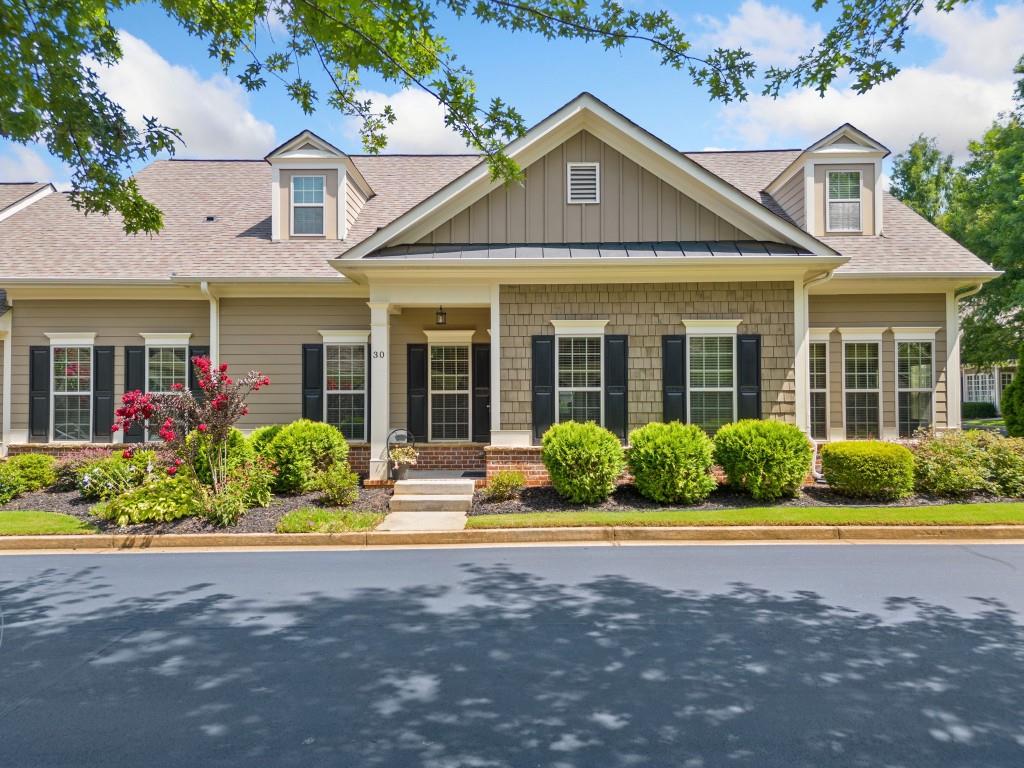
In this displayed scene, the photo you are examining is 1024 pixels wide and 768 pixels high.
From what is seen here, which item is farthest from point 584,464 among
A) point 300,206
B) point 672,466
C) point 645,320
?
point 300,206

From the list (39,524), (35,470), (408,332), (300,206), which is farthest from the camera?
(300,206)

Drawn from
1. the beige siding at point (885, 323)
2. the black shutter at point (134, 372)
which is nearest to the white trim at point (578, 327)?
the beige siding at point (885, 323)

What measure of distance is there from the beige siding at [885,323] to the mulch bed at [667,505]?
294 cm

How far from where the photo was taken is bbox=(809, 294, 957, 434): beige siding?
12.8 meters

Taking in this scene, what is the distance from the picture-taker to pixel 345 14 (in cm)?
569

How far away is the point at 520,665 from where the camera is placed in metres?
4.51

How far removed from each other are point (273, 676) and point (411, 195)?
43.7 feet

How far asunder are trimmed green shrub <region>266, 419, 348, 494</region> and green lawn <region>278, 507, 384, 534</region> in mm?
1309

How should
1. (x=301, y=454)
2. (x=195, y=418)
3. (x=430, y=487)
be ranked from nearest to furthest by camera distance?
(x=195, y=418) < (x=430, y=487) < (x=301, y=454)

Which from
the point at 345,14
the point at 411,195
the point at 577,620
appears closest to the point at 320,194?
the point at 411,195

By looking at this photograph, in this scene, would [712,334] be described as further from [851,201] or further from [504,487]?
[851,201]

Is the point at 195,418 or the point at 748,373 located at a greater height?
the point at 748,373

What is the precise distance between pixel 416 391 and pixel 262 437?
3.17 meters

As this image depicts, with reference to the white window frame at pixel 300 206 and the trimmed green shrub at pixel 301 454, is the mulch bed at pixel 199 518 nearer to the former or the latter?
the trimmed green shrub at pixel 301 454
